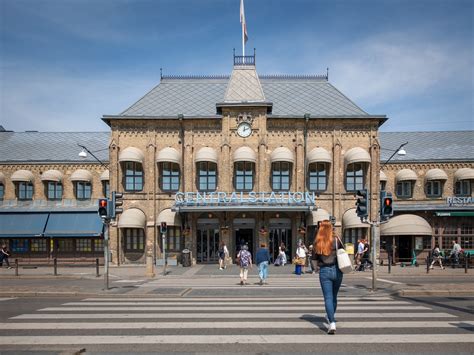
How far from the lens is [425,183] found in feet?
117

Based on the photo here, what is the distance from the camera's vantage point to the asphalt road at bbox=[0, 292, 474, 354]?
729 cm

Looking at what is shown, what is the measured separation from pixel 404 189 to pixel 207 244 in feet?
53.3

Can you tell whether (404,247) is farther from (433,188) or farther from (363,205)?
(363,205)

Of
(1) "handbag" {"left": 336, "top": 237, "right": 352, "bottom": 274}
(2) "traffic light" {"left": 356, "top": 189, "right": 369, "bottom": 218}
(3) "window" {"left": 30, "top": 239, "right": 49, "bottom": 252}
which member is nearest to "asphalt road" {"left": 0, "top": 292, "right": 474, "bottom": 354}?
(1) "handbag" {"left": 336, "top": 237, "right": 352, "bottom": 274}

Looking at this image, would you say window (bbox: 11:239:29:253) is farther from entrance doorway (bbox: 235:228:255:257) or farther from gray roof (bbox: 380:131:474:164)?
gray roof (bbox: 380:131:474:164)

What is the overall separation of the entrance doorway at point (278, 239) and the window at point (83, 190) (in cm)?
1546

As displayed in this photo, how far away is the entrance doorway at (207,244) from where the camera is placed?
107 feet

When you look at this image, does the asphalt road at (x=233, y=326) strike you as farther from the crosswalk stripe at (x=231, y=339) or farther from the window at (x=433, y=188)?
the window at (x=433, y=188)

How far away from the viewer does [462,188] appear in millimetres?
35281

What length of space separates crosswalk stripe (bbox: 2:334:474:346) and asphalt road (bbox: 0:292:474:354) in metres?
0.02

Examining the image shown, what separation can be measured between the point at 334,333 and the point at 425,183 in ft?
100

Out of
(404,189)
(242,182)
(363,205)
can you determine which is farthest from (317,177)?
(363,205)

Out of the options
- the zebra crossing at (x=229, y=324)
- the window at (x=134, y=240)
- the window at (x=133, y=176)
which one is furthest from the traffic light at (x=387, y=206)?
the window at (x=134, y=240)

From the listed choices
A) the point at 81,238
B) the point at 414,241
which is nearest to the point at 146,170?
the point at 81,238
